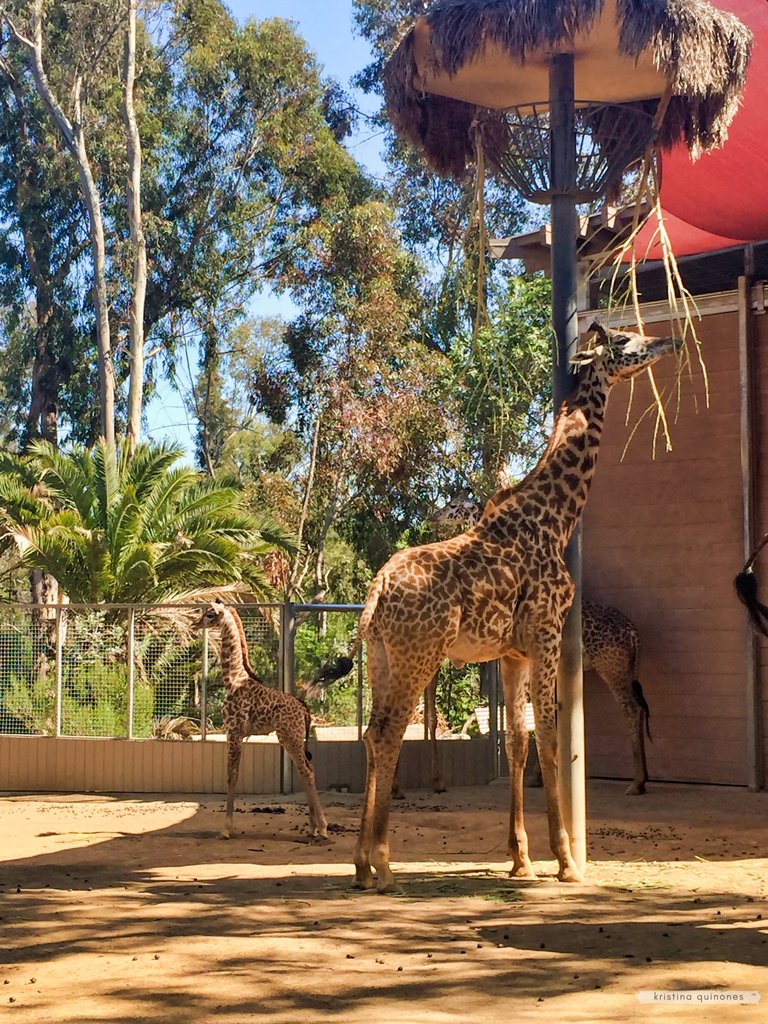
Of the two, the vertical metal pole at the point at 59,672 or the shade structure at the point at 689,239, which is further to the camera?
the vertical metal pole at the point at 59,672

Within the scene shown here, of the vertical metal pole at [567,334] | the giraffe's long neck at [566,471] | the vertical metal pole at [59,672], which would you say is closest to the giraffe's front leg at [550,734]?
the vertical metal pole at [567,334]

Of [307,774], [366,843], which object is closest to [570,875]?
[366,843]

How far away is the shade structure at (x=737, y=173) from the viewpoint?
12.1 metres

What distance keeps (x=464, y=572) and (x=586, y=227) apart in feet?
21.0

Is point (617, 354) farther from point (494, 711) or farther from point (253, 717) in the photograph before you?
point (494, 711)

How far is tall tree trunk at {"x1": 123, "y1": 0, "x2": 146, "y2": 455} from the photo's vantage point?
29.0 m

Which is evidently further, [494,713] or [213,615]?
[494,713]

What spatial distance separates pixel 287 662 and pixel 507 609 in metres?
6.42

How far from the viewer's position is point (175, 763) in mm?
15617

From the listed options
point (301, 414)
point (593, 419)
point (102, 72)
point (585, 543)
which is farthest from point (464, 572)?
point (102, 72)

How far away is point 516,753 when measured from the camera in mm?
9352

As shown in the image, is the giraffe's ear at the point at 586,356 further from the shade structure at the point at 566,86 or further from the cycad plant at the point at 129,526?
the cycad plant at the point at 129,526

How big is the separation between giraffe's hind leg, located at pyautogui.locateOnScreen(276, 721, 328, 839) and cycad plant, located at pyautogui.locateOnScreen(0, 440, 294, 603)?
9.06 metres

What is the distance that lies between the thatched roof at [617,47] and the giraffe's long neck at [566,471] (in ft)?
6.28
